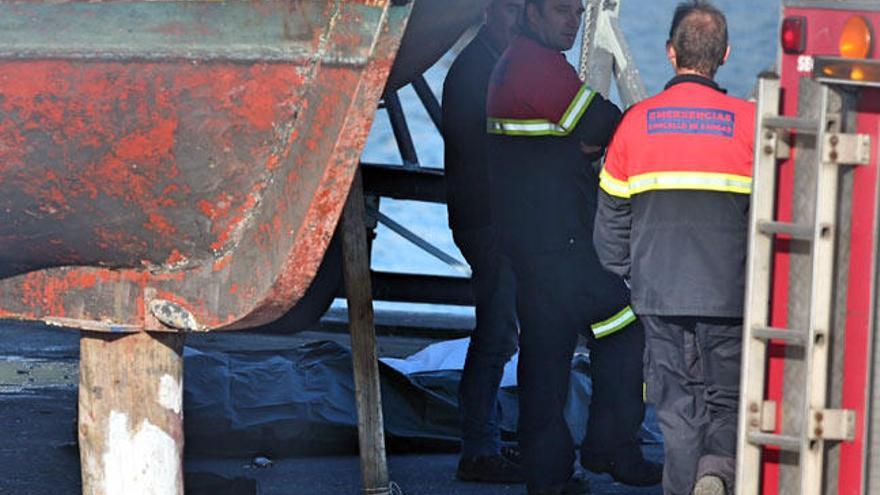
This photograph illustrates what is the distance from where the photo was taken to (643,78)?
26.0 meters

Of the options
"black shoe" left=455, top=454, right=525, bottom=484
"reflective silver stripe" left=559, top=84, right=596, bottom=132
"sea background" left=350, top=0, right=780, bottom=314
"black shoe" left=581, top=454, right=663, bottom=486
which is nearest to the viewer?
"reflective silver stripe" left=559, top=84, right=596, bottom=132

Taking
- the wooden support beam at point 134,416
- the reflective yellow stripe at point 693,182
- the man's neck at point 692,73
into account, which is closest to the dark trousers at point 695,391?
the reflective yellow stripe at point 693,182

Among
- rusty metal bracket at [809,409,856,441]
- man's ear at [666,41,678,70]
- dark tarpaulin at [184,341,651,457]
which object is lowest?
dark tarpaulin at [184,341,651,457]

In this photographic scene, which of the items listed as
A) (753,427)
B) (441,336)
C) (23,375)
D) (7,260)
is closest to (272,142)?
(7,260)

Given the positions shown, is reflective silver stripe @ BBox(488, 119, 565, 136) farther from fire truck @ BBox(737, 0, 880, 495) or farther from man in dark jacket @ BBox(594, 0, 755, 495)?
fire truck @ BBox(737, 0, 880, 495)

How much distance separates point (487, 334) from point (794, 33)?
2.70 meters

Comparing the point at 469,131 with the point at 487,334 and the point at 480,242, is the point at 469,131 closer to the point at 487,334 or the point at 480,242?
the point at 480,242

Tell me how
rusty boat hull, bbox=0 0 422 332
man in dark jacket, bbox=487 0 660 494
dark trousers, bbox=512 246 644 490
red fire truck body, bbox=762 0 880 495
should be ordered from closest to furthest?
1. rusty boat hull, bbox=0 0 422 332
2. red fire truck body, bbox=762 0 880 495
3. man in dark jacket, bbox=487 0 660 494
4. dark trousers, bbox=512 246 644 490

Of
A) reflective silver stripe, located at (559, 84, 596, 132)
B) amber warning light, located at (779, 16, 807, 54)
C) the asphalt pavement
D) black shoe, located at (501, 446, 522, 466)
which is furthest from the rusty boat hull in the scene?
black shoe, located at (501, 446, 522, 466)

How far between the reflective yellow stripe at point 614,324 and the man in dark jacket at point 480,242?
60cm

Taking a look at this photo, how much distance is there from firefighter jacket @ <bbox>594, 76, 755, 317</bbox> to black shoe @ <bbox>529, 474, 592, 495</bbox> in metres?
1.08

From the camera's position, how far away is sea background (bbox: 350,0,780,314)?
22391 millimetres

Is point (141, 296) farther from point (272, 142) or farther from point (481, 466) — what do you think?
point (481, 466)

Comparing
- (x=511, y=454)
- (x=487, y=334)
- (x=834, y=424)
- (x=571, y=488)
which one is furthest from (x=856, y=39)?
(x=511, y=454)
